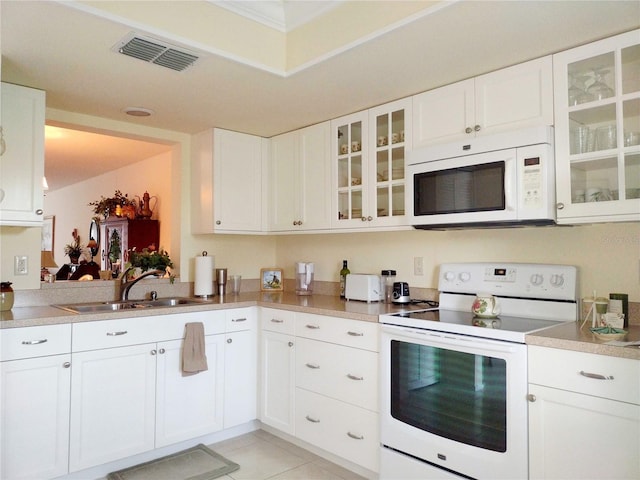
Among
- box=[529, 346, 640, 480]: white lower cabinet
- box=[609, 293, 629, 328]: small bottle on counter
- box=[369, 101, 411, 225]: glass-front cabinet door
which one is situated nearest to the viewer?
box=[529, 346, 640, 480]: white lower cabinet

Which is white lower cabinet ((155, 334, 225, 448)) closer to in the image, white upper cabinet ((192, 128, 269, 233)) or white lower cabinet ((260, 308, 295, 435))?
white lower cabinet ((260, 308, 295, 435))

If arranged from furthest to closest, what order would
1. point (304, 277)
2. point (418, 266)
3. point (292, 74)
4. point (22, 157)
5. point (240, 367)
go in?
point (304, 277) → point (240, 367) → point (418, 266) → point (22, 157) → point (292, 74)

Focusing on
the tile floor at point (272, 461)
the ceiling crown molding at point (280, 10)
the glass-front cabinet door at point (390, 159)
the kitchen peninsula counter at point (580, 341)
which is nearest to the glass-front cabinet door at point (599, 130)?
the kitchen peninsula counter at point (580, 341)

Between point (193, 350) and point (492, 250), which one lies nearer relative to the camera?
point (492, 250)

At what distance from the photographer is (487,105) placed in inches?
90.0

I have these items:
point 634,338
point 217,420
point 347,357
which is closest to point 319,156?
point 347,357

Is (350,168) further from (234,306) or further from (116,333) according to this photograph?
(116,333)

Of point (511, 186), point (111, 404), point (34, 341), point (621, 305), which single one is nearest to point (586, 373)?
point (621, 305)

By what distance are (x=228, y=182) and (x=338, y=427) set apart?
1833mm

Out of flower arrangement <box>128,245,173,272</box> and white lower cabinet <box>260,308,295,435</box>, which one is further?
flower arrangement <box>128,245,173,272</box>

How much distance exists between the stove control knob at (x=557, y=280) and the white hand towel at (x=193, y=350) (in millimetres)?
1958

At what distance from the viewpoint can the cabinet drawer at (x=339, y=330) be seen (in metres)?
2.42

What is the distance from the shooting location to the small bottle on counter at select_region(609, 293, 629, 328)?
6.53 ft

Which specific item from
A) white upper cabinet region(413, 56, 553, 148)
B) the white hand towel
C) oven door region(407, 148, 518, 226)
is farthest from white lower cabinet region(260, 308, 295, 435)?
white upper cabinet region(413, 56, 553, 148)
